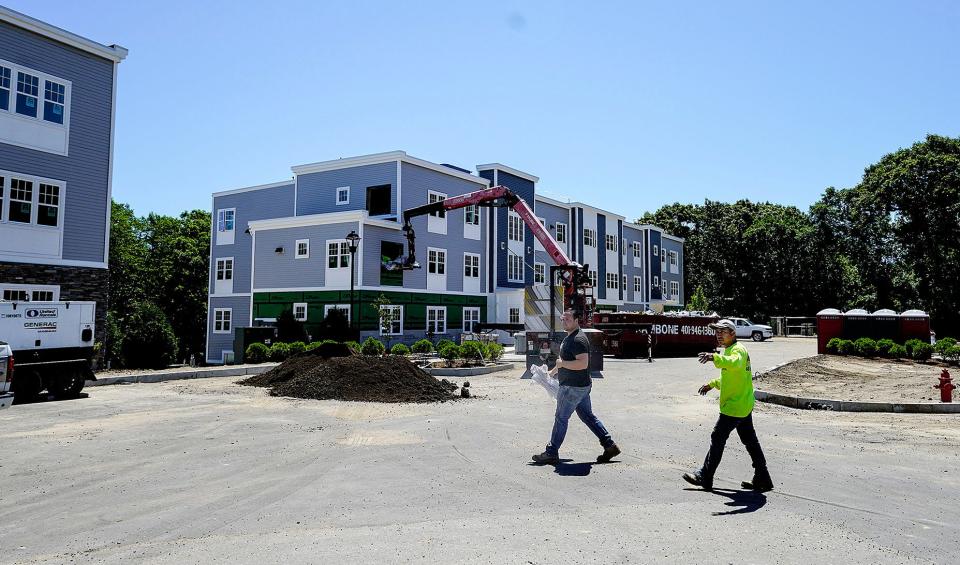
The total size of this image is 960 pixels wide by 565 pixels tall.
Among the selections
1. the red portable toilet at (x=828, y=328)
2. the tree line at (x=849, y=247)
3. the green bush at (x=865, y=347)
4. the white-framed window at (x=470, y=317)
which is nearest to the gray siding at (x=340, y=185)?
the white-framed window at (x=470, y=317)

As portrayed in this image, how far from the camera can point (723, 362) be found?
7102 mm

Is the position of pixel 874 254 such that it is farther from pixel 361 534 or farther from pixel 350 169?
pixel 361 534

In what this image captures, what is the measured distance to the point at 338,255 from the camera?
34656mm

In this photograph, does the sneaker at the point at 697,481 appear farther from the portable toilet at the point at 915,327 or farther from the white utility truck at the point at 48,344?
the portable toilet at the point at 915,327

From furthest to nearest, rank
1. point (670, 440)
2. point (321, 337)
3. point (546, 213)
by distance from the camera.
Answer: point (546, 213) < point (321, 337) < point (670, 440)

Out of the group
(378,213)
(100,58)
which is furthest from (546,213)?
(100,58)

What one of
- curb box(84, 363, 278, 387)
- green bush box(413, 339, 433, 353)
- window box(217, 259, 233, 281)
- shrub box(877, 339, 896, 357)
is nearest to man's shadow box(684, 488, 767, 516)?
curb box(84, 363, 278, 387)

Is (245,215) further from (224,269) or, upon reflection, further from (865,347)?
(865,347)

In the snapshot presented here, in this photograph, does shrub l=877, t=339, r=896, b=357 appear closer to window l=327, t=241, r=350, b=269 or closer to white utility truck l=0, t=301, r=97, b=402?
window l=327, t=241, r=350, b=269

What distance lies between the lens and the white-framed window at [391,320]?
3241 cm

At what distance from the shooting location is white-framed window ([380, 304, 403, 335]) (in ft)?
106

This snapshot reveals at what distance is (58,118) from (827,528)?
2464 cm

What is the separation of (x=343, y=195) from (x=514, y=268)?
12387mm

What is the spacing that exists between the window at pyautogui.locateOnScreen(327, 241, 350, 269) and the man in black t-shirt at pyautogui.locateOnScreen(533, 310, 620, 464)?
2691cm
